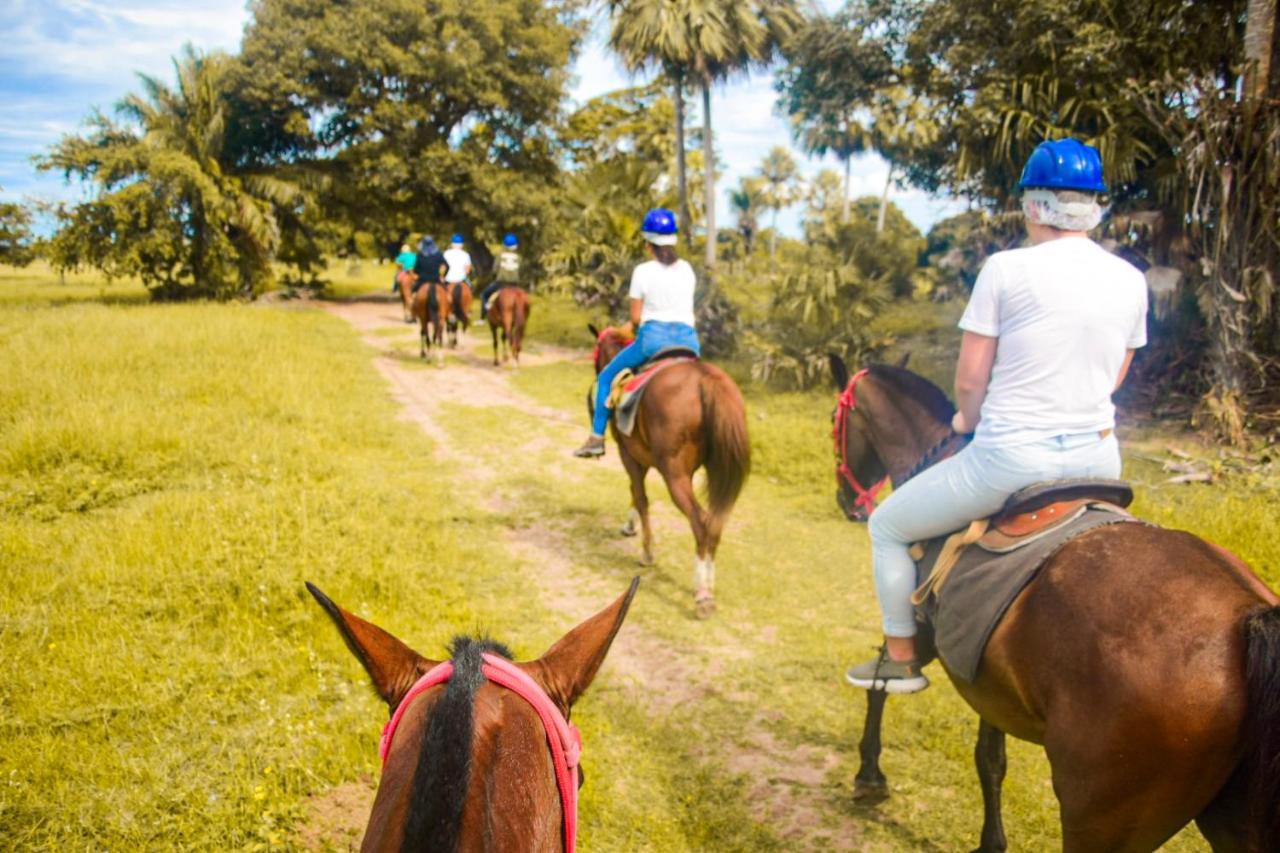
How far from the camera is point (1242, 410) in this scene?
327 inches

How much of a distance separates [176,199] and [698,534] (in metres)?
19.7

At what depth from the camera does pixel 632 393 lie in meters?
6.11

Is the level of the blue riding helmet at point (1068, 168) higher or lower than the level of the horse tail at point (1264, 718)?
higher

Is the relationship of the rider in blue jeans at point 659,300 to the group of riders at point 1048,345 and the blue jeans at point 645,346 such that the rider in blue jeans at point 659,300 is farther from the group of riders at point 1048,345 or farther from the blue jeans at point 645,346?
the group of riders at point 1048,345

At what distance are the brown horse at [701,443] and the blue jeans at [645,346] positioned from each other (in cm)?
38

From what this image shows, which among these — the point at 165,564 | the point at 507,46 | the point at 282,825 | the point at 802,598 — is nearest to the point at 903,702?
the point at 802,598

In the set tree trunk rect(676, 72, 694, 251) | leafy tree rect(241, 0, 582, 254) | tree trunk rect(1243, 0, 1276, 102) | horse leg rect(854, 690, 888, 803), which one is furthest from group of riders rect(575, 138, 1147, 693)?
leafy tree rect(241, 0, 582, 254)

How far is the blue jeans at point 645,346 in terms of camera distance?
6230 mm

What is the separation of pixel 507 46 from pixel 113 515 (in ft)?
75.9

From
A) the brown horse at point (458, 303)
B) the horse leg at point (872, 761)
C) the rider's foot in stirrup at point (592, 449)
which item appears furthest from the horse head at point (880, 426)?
the brown horse at point (458, 303)

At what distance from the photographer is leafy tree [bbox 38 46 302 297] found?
1877 centimetres

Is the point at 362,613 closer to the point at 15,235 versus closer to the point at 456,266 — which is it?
the point at 456,266

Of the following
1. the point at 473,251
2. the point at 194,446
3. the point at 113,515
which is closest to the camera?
the point at 113,515

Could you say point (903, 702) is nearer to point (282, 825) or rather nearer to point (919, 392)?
point (919, 392)
